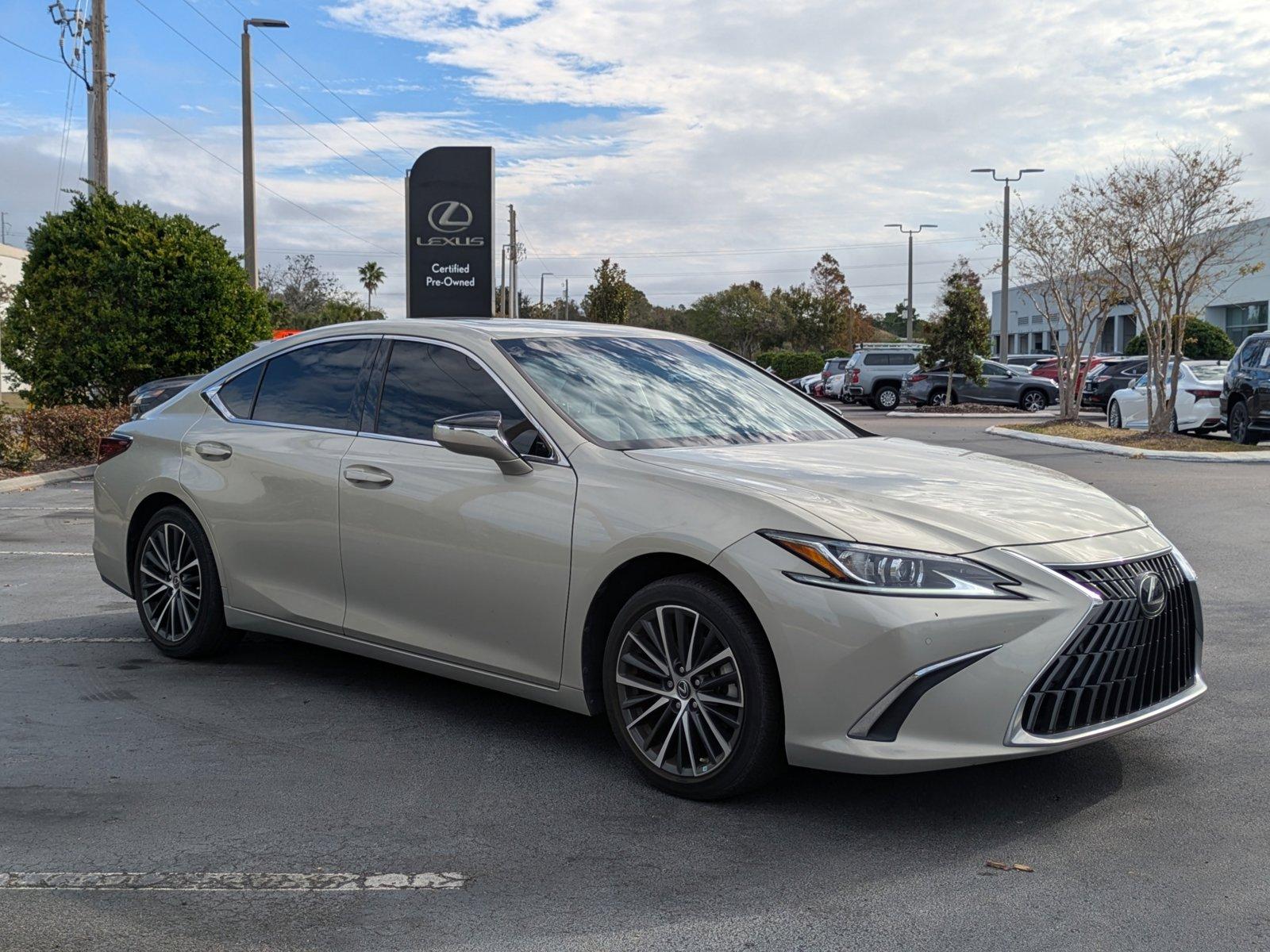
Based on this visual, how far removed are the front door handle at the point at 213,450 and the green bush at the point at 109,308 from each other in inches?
571

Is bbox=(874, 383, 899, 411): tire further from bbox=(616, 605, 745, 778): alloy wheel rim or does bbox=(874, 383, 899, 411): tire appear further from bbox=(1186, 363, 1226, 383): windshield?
bbox=(616, 605, 745, 778): alloy wheel rim

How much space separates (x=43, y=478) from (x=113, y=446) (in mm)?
10398

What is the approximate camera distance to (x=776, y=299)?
95.2 metres

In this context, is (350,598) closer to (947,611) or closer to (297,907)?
(297,907)

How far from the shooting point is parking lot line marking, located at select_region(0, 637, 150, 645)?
273 inches

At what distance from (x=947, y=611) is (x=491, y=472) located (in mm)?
1853

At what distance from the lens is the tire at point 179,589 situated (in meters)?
6.23

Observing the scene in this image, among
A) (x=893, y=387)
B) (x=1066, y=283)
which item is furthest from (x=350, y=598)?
(x=893, y=387)

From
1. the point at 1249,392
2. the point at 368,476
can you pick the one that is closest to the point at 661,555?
the point at 368,476

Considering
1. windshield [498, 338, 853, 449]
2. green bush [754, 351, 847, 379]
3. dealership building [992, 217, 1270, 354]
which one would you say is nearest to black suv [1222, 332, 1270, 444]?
windshield [498, 338, 853, 449]

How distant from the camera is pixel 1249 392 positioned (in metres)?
19.9

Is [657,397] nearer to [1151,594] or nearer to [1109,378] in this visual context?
[1151,594]

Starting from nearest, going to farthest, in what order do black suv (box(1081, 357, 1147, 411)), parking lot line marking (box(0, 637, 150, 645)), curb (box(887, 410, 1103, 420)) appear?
parking lot line marking (box(0, 637, 150, 645))
black suv (box(1081, 357, 1147, 411))
curb (box(887, 410, 1103, 420))

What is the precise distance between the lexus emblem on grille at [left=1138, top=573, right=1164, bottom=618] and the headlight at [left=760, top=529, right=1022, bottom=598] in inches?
21.4
